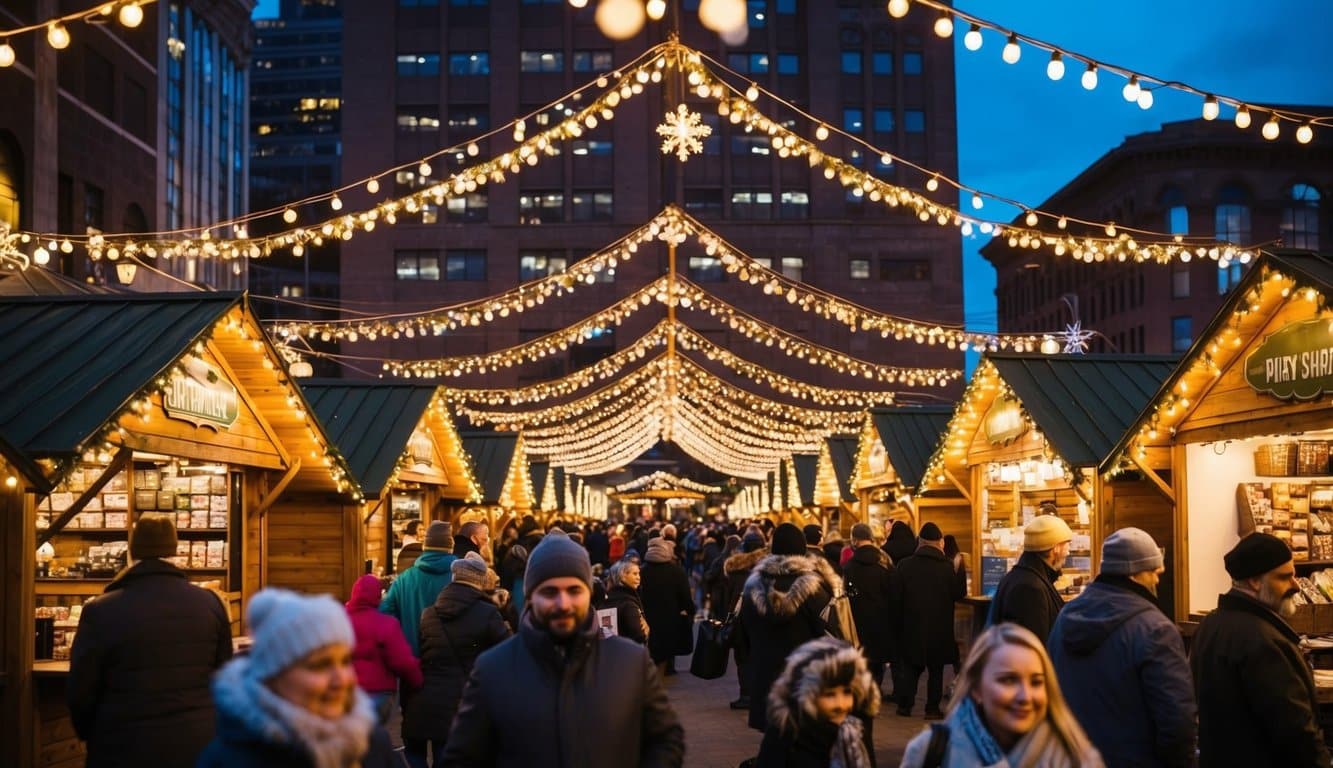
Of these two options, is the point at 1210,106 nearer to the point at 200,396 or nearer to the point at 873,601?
the point at 873,601

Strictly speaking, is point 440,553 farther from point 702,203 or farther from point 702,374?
point 702,203

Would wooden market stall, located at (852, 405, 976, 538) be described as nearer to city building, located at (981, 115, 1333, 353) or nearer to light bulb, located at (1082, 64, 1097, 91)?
light bulb, located at (1082, 64, 1097, 91)

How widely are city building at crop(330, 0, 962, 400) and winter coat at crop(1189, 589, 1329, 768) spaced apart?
65.8 m

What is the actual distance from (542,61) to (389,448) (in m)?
59.8

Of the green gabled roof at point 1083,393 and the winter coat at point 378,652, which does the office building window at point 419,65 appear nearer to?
the green gabled roof at point 1083,393

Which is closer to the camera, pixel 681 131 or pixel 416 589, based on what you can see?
pixel 416 589

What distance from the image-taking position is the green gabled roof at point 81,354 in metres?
9.56

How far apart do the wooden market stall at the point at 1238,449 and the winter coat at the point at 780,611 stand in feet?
15.4

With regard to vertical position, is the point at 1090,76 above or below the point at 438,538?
above

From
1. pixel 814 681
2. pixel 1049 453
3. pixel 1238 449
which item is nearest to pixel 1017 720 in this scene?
pixel 814 681

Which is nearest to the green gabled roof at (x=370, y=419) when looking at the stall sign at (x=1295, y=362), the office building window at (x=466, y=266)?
the stall sign at (x=1295, y=362)

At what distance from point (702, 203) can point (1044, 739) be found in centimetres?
7157

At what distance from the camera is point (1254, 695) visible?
19.9ft

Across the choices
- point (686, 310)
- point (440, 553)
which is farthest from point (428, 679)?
point (686, 310)
